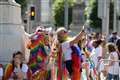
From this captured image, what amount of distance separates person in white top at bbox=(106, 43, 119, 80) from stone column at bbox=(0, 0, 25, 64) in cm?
271

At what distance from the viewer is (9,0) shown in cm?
1360

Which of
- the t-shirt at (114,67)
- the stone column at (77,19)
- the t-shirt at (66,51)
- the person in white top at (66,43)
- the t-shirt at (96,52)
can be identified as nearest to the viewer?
the person in white top at (66,43)

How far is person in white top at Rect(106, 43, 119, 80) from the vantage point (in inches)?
595

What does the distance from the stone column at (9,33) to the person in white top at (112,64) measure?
2707 millimetres

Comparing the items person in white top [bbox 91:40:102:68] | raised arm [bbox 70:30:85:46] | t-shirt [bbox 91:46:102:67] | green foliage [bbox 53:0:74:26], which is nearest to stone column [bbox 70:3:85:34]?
green foliage [bbox 53:0:74:26]

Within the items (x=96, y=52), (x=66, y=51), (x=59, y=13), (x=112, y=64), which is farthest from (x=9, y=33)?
(x=59, y=13)

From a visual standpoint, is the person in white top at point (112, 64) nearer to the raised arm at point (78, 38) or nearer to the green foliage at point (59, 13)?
the raised arm at point (78, 38)

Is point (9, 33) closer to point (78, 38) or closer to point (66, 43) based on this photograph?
point (66, 43)

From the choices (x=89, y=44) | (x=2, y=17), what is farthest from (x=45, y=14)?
(x=2, y=17)

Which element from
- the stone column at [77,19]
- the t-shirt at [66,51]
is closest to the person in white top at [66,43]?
the t-shirt at [66,51]

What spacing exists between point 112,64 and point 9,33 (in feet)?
10.8

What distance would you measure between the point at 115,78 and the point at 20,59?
471 centimetres

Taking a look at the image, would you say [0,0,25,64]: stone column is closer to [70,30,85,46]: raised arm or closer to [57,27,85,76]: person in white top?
[57,27,85,76]: person in white top

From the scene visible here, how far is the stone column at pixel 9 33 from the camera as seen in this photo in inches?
519
